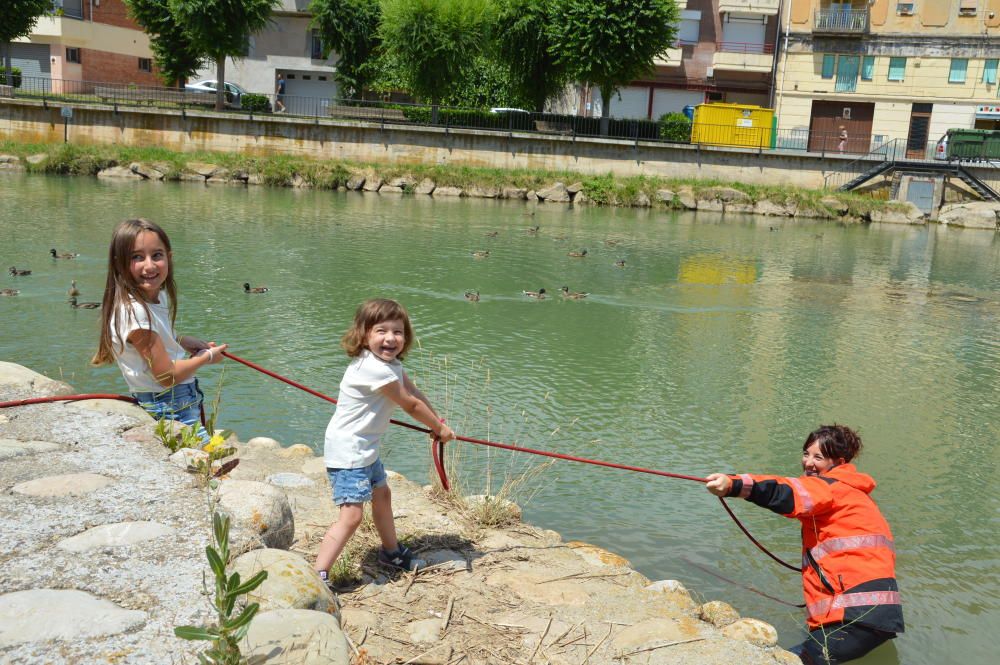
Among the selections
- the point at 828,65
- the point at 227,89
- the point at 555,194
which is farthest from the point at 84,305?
the point at 828,65

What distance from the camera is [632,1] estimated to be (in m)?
38.0

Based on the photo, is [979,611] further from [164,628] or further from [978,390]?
[978,390]

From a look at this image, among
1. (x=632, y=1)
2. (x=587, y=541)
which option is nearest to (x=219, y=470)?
(x=587, y=541)

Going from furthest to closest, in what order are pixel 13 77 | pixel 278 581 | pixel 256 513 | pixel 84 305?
pixel 13 77
pixel 84 305
pixel 256 513
pixel 278 581

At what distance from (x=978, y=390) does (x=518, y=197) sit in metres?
25.1

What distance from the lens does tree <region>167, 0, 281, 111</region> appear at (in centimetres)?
3956

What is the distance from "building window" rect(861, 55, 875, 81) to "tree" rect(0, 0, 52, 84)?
132 ft

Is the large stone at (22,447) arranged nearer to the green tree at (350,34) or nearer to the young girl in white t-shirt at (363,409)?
the young girl in white t-shirt at (363,409)

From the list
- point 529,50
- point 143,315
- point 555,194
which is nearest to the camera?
point 143,315

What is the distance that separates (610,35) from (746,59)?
44.3 feet

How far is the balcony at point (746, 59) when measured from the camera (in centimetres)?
4809

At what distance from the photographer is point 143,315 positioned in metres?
4.45

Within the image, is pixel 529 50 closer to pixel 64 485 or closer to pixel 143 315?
pixel 143 315

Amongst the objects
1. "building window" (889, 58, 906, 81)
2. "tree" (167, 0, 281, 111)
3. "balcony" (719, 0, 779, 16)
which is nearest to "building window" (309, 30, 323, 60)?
"tree" (167, 0, 281, 111)
